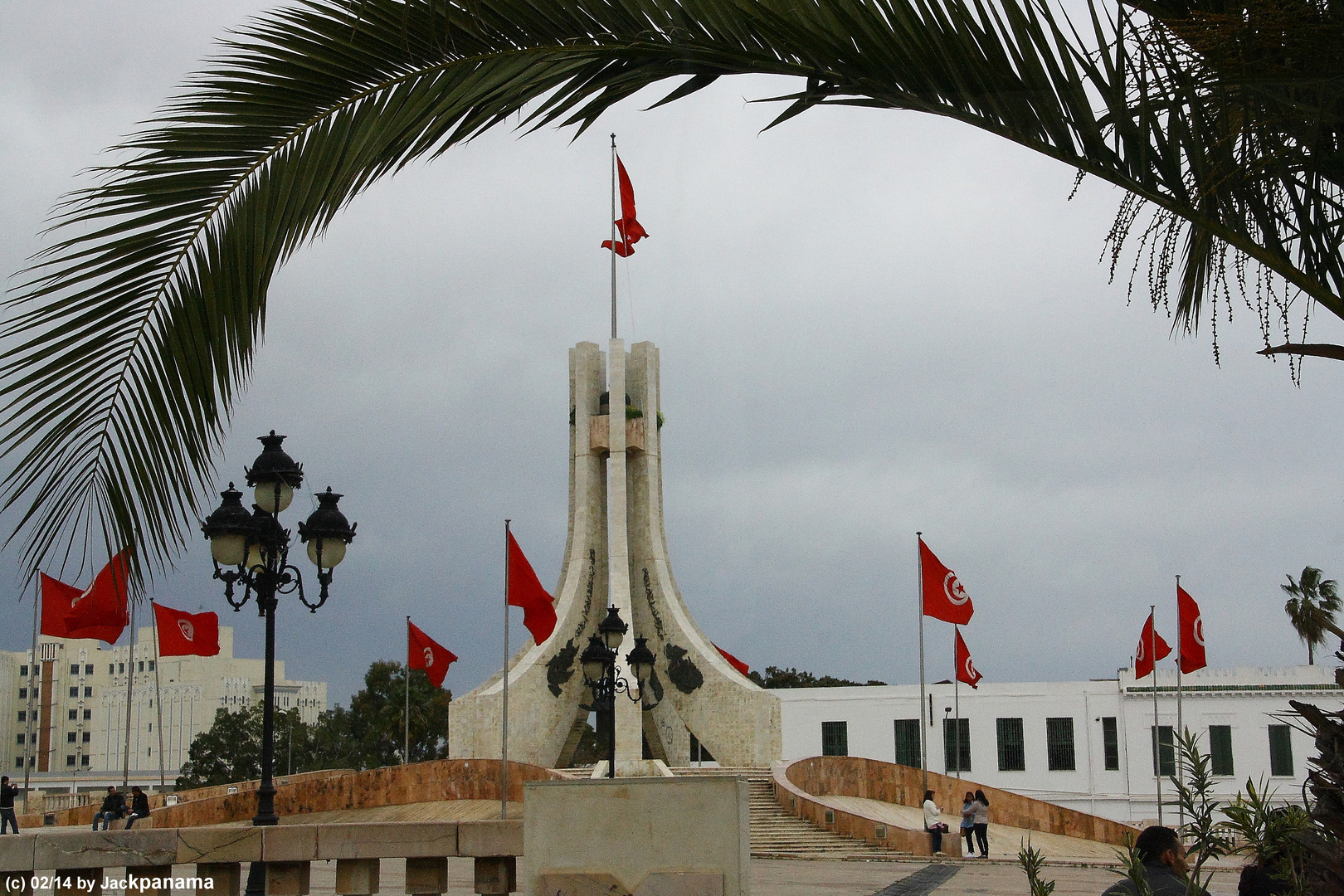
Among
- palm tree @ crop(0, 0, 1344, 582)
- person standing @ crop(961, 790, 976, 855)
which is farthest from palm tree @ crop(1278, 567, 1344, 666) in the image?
palm tree @ crop(0, 0, 1344, 582)

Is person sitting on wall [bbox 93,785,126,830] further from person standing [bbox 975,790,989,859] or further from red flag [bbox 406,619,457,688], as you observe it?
person standing [bbox 975,790,989,859]

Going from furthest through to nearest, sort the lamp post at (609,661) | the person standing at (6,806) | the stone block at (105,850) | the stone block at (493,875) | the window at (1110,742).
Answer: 1. the window at (1110,742)
2. the person standing at (6,806)
3. the lamp post at (609,661)
4. the stone block at (493,875)
5. the stone block at (105,850)

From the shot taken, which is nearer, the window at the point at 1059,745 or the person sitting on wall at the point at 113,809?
the person sitting on wall at the point at 113,809

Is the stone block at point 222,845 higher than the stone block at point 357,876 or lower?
higher

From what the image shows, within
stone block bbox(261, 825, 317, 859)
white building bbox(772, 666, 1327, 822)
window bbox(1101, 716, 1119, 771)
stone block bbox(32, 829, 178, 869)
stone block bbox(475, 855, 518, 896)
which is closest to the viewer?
stone block bbox(32, 829, 178, 869)

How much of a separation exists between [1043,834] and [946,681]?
1082 cm

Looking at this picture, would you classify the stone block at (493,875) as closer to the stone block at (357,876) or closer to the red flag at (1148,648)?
the stone block at (357,876)

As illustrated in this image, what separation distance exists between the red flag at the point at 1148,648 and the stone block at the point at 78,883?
56.5ft

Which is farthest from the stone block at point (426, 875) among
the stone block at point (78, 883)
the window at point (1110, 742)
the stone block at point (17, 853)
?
the window at point (1110, 742)

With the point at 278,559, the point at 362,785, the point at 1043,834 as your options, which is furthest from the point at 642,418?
the point at 278,559

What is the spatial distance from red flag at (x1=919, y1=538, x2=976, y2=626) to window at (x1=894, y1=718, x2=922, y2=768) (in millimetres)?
11759

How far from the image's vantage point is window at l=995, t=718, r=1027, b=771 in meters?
27.8

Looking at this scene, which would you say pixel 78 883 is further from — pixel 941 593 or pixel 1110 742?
pixel 1110 742

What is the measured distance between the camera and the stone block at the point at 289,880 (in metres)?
5.68
